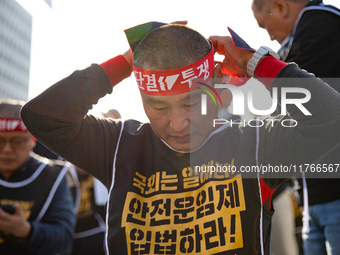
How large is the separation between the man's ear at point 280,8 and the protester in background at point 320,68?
0.33 ft

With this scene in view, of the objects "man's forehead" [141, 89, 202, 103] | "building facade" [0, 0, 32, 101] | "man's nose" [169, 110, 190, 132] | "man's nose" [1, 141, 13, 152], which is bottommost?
"man's nose" [1, 141, 13, 152]

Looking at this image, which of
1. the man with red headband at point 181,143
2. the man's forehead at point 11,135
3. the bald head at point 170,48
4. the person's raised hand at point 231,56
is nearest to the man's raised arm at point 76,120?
the man with red headband at point 181,143

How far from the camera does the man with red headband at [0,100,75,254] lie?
327 centimetres

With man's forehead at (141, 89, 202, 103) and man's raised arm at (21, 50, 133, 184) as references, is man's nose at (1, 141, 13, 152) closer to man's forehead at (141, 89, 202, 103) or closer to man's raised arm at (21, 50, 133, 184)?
man's raised arm at (21, 50, 133, 184)

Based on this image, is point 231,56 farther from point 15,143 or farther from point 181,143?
point 15,143

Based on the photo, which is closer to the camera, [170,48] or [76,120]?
[170,48]

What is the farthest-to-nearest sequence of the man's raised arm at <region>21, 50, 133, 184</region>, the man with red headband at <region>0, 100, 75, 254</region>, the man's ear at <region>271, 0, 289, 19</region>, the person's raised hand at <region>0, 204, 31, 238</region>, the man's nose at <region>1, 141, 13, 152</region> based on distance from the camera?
the man's nose at <region>1, 141, 13, 152</region> < the man with red headband at <region>0, 100, 75, 254</region> < the person's raised hand at <region>0, 204, 31, 238</region> < the man's ear at <region>271, 0, 289, 19</region> < the man's raised arm at <region>21, 50, 133, 184</region>

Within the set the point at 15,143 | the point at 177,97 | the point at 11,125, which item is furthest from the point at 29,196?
the point at 177,97

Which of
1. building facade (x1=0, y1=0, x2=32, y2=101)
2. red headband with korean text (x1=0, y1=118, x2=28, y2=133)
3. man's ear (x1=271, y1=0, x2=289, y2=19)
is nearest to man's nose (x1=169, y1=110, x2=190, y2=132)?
man's ear (x1=271, y1=0, x2=289, y2=19)

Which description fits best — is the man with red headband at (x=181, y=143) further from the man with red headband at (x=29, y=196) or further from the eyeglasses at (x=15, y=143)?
the eyeglasses at (x=15, y=143)

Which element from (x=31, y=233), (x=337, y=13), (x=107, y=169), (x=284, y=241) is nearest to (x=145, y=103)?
(x=107, y=169)

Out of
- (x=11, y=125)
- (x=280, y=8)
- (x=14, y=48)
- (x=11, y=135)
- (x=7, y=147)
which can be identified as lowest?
(x=7, y=147)

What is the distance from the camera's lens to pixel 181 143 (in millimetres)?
2045

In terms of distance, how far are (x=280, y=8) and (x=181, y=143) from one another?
5.07 feet
